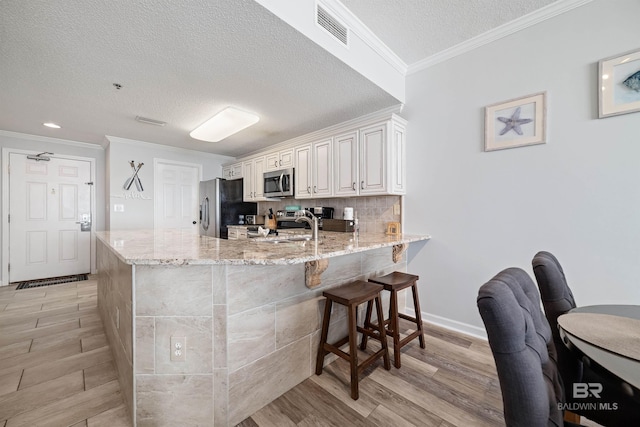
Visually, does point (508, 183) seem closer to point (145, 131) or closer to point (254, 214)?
point (254, 214)

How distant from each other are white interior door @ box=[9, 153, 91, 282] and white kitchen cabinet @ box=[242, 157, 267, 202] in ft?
8.74

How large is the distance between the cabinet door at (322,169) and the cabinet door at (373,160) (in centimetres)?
47

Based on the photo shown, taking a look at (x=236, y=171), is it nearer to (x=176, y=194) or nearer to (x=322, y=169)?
(x=176, y=194)

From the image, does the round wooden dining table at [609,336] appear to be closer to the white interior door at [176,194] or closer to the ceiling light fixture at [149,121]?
the ceiling light fixture at [149,121]

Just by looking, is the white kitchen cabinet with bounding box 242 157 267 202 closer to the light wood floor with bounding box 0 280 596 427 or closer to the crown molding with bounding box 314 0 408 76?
the crown molding with bounding box 314 0 408 76

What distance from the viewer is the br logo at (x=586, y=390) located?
103 centimetres

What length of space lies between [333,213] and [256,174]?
1622mm

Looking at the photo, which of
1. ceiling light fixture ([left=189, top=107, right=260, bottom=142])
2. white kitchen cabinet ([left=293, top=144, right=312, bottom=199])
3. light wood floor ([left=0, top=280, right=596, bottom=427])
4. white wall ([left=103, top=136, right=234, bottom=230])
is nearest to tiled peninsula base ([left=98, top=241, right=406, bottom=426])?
light wood floor ([left=0, top=280, right=596, bottom=427])

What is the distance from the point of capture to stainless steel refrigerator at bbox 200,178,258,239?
427cm

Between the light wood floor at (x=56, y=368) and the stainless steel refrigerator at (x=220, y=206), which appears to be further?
the stainless steel refrigerator at (x=220, y=206)

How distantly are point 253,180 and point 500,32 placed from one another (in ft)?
11.8

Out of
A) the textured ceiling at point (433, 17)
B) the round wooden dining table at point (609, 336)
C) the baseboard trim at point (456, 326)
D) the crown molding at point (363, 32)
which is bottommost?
the baseboard trim at point (456, 326)

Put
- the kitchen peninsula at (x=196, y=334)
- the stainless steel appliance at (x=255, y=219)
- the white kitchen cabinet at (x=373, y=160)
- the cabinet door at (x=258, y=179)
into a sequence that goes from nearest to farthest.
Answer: the kitchen peninsula at (x=196, y=334) < the white kitchen cabinet at (x=373, y=160) < the cabinet door at (x=258, y=179) < the stainless steel appliance at (x=255, y=219)

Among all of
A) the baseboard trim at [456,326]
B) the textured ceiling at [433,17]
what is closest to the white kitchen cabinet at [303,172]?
the textured ceiling at [433,17]
